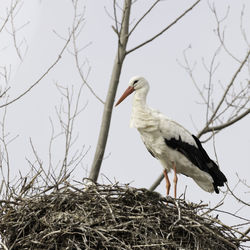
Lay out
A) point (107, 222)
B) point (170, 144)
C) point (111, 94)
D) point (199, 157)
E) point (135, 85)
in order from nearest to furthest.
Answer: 1. point (107, 222)
2. point (111, 94)
3. point (170, 144)
4. point (199, 157)
5. point (135, 85)

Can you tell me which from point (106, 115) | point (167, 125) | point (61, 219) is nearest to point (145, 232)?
point (61, 219)

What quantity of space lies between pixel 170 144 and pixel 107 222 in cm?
266

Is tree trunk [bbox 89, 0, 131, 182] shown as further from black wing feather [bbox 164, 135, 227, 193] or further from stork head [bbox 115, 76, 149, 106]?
black wing feather [bbox 164, 135, 227, 193]

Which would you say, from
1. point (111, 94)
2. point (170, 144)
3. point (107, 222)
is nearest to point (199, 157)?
point (170, 144)

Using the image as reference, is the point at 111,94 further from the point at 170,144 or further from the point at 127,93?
the point at 170,144

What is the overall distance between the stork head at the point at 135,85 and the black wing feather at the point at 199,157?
A: 0.82 m

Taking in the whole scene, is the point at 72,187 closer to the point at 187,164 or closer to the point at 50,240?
the point at 50,240

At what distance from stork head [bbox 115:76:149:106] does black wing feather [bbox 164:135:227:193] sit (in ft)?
2.69

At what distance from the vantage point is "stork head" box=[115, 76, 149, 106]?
8148mm

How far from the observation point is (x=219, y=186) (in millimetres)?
8094

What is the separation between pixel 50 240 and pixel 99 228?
0.44 metres

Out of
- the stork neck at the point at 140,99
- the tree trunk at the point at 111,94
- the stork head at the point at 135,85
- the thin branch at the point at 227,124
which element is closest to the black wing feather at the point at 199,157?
the thin branch at the point at 227,124

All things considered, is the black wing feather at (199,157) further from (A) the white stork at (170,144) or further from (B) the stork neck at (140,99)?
(B) the stork neck at (140,99)

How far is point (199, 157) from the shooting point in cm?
798
